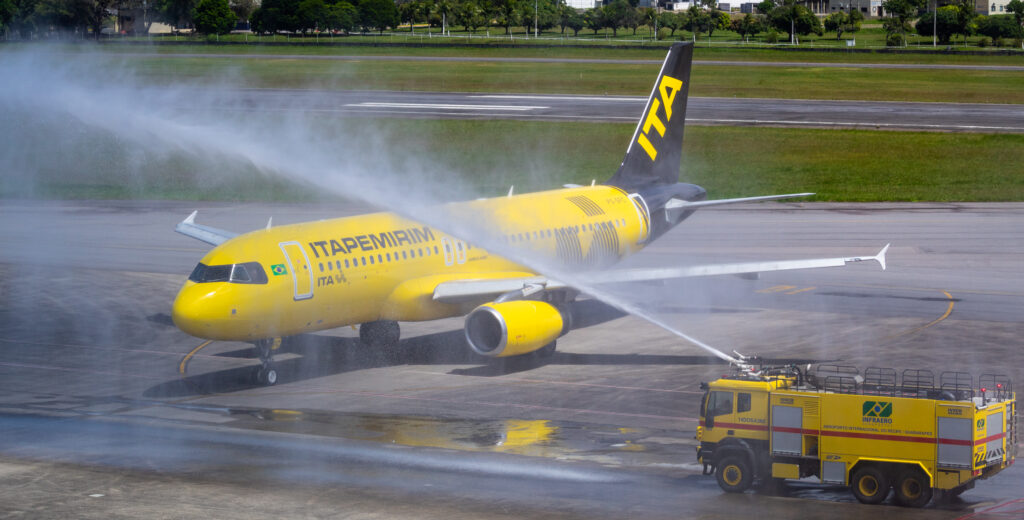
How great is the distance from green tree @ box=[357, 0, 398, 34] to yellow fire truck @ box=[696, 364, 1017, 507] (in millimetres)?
94949

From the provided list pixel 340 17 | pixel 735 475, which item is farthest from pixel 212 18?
pixel 340 17

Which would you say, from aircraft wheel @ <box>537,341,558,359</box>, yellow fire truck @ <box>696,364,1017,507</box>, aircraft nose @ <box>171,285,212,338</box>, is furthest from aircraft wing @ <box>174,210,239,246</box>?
yellow fire truck @ <box>696,364,1017,507</box>

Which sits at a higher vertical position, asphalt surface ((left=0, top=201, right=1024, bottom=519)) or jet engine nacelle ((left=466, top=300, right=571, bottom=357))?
jet engine nacelle ((left=466, top=300, right=571, bottom=357))

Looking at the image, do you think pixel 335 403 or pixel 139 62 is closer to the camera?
pixel 335 403

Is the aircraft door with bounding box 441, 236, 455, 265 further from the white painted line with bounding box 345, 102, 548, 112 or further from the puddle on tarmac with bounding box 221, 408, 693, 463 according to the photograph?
the white painted line with bounding box 345, 102, 548, 112

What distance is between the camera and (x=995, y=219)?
65625 mm

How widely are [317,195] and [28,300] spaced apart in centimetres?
2995

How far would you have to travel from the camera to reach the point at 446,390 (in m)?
36.1

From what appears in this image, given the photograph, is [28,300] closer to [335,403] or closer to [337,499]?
[335,403]

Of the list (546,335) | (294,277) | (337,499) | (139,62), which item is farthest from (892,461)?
(139,62)

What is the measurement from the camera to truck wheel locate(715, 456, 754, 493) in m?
25.5

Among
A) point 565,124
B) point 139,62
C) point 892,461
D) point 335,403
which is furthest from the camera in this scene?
point 565,124

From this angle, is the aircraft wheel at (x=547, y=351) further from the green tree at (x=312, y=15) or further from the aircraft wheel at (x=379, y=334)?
the green tree at (x=312, y=15)

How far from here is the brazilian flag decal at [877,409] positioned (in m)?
24.2
